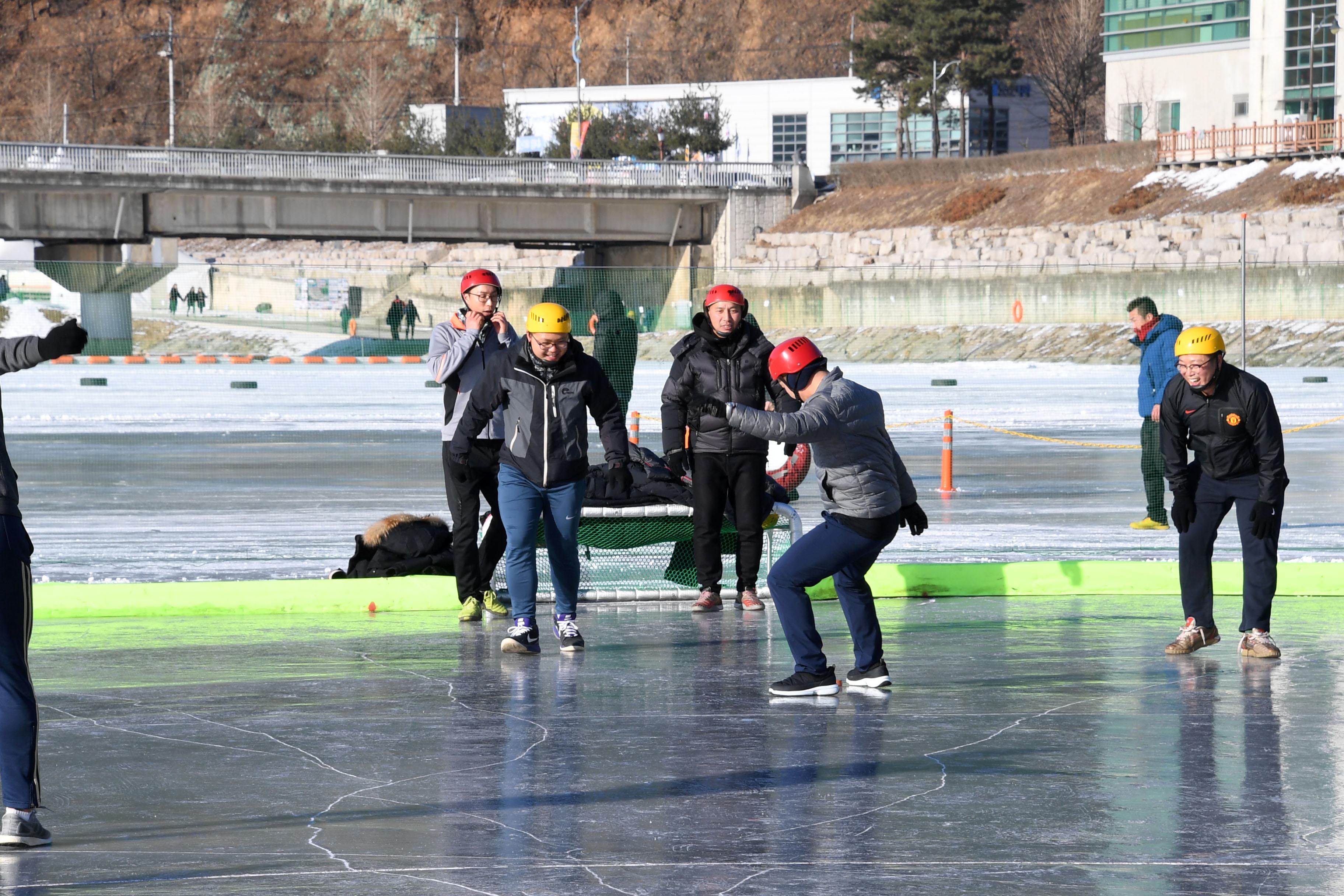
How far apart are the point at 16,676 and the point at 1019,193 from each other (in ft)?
212

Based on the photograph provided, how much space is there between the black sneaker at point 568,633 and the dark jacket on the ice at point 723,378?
4.58ft

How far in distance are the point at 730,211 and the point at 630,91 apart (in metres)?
34.3

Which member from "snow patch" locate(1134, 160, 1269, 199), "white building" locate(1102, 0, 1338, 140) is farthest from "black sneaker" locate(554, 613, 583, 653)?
"white building" locate(1102, 0, 1338, 140)

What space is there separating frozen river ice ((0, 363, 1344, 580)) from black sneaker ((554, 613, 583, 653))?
3253 mm

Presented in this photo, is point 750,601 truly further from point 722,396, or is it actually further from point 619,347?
point 619,347

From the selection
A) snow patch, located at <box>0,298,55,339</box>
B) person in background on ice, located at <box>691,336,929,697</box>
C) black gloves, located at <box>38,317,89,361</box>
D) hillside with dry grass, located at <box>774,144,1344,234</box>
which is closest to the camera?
black gloves, located at <box>38,317,89,361</box>

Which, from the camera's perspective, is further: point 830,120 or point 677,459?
point 830,120

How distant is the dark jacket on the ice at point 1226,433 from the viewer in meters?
8.92

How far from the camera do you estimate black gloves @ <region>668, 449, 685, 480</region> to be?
1022 cm

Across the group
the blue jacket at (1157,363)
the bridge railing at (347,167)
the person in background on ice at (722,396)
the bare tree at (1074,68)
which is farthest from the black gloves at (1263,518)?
the bare tree at (1074,68)

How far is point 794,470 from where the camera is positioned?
13.1 m

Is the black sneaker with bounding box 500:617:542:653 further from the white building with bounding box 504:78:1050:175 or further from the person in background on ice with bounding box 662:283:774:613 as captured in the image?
the white building with bounding box 504:78:1050:175

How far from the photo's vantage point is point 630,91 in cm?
10031

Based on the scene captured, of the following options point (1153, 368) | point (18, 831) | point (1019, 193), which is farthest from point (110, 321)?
point (1019, 193)
